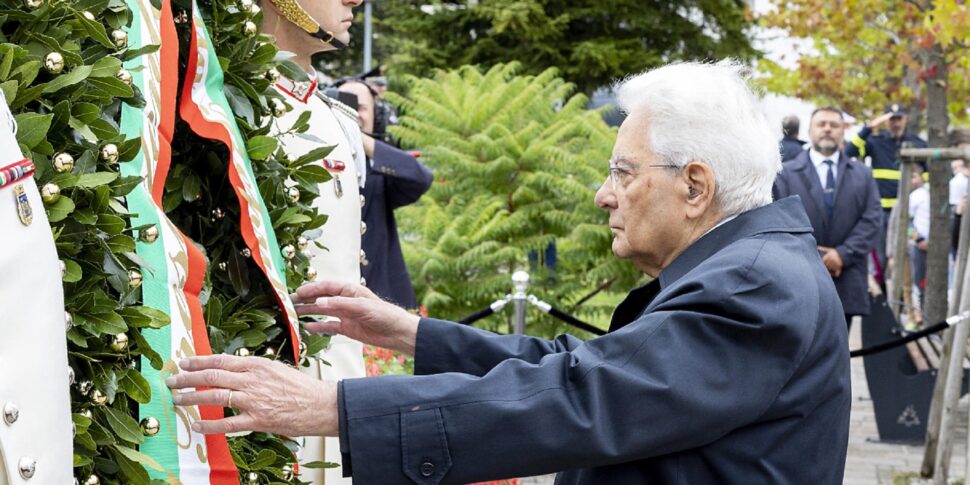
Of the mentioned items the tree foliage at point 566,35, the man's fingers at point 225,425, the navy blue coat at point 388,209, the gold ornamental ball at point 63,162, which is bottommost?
the tree foliage at point 566,35

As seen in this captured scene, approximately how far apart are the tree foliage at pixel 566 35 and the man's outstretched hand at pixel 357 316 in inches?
859

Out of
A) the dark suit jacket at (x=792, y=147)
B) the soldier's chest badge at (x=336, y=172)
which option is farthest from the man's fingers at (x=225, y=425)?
the dark suit jacket at (x=792, y=147)

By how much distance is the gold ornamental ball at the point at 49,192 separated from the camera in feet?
5.63

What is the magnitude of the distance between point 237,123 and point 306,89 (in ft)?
3.14

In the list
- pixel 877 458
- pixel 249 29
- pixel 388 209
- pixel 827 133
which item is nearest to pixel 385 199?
pixel 388 209

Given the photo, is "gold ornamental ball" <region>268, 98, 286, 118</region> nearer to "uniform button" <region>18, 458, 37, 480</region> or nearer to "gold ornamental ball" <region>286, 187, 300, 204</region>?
"gold ornamental ball" <region>286, 187, 300, 204</region>

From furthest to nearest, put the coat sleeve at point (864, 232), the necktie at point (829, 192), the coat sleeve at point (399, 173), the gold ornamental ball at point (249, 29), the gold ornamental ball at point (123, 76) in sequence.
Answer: the necktie at point (829, 192) < the coat sleeve at point (864, 232) < the coat sleeve at point (399, 173) < the gold ornamental ball at point (249, 29) < the gold ornamental ball at point (123, 76)

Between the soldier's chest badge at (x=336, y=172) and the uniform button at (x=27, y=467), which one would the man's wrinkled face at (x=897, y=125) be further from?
the uniform button at (x=27, y=467)

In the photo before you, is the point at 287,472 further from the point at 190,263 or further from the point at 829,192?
the point at 829,192

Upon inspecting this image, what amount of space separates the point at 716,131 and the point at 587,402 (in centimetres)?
66

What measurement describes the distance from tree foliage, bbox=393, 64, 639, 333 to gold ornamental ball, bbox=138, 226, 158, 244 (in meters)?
6.51

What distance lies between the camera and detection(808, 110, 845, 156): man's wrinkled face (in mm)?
9539

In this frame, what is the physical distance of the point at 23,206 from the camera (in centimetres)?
159

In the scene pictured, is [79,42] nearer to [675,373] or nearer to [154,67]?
[154,67]
